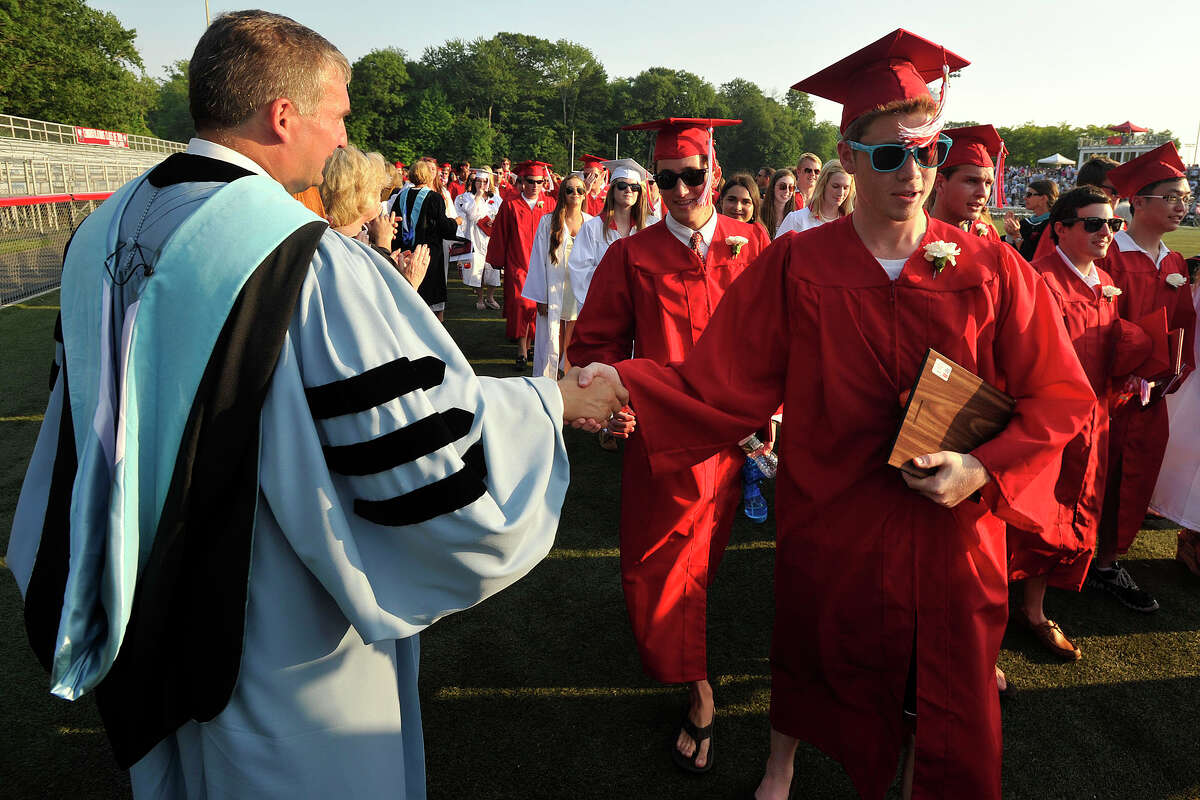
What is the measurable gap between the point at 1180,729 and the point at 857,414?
235cm

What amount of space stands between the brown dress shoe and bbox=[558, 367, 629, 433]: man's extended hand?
8.74 feet

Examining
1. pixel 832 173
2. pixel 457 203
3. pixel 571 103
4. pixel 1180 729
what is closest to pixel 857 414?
pixel 1180 729

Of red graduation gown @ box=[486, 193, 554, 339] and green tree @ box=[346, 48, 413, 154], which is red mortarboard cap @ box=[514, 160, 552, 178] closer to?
red graduation gown @ box=[486, 193, 554, 339]

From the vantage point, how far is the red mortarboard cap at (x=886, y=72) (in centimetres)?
227

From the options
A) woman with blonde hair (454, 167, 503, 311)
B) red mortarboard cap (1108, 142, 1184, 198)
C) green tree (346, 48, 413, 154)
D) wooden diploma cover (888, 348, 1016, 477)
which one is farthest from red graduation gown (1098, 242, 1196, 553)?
green tree (346, 48, 413, 154)

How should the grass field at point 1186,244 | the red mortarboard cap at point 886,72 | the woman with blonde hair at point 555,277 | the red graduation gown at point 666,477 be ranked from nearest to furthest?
the red mortarboard cap at point 886,72, the red graduation gown at point 666,477, the woman with blonde hair at point 555,277, the grass field at point 1186,244

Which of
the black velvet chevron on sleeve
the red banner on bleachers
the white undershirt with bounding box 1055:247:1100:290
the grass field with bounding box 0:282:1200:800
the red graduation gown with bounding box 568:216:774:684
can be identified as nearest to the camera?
the black velvet chevron on sleeve

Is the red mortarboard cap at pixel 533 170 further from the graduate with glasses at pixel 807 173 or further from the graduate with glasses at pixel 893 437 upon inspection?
the graduate with glasses at pixel 893 437

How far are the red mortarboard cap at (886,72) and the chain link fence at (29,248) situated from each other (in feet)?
40.0

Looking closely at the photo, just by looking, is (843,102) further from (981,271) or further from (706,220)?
(706,220)

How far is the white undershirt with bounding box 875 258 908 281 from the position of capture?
222cm

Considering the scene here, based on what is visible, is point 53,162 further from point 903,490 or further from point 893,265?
point 903,490

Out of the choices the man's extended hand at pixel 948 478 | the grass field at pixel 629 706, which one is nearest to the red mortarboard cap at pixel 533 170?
the grass field at pixel 629 706

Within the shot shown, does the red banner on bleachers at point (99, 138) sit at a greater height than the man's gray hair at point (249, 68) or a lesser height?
greater
